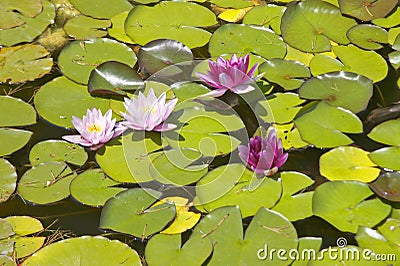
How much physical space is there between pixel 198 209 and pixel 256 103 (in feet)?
1.81

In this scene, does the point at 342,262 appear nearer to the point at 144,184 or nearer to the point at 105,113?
the point at 144,184

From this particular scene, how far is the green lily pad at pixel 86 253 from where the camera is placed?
171 centimetres

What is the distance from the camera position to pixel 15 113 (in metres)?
2.21

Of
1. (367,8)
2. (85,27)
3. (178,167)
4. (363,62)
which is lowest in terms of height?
(178,167)

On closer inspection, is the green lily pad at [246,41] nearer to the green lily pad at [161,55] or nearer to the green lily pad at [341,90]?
the green lily pad at [161,55]

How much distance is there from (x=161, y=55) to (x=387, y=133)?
3.19ft

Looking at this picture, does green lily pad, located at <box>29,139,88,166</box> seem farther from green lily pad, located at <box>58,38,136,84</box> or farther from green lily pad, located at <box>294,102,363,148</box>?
green lily pad, located at <box>294,102,363,148</box>

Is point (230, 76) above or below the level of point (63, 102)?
above

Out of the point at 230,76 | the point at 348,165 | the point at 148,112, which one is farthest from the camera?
the point at 230,76

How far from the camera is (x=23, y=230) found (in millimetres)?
1835

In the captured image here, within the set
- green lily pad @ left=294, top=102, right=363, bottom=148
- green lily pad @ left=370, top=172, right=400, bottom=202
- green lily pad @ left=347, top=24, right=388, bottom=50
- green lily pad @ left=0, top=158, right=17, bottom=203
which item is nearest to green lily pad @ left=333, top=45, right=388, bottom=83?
green lily pad @ left=347, top=24, right=388, bottom=50

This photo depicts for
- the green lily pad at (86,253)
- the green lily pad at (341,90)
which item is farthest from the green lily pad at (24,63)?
the green lily pad at (341,90)

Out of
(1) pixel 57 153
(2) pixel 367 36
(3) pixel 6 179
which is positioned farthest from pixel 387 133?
(3) pixel 6 179

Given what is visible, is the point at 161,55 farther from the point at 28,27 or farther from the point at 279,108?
the point at 28,27
